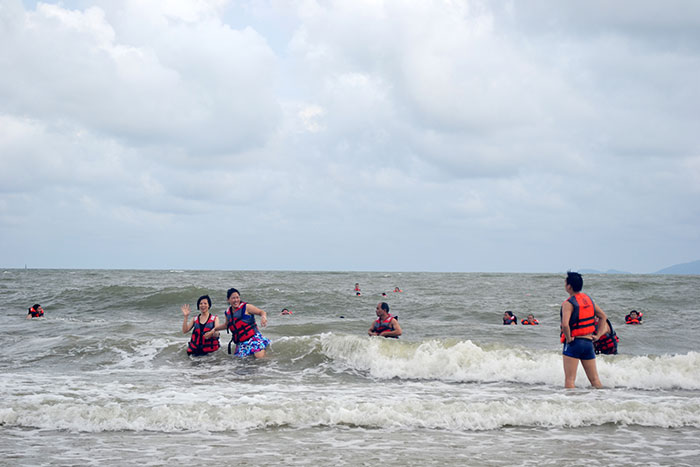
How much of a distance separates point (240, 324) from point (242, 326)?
0.31 feet

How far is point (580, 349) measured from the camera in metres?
8.57

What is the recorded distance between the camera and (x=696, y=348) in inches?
606

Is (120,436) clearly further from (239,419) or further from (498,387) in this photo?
(498,387)

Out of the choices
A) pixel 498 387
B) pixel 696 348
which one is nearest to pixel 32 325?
pixel 498 387

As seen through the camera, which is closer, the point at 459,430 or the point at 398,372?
the point at 459,430

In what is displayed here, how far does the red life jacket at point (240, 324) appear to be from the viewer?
463 inches

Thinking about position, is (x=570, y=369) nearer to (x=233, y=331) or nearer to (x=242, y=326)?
(x=242, y=326)

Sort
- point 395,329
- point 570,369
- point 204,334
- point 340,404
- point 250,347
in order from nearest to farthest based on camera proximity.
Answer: point 340,404
point 570,369
point 204,334
point 250,347
point 395,329

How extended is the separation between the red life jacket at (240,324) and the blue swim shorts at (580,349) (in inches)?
256

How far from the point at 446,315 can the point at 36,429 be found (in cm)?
1979

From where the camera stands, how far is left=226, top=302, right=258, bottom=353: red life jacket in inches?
463

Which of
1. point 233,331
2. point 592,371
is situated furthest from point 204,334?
point 592,371

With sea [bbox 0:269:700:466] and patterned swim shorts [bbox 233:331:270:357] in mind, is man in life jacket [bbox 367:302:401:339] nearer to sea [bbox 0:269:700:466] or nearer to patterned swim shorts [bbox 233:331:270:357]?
sea [bbox 0:269:700:466]

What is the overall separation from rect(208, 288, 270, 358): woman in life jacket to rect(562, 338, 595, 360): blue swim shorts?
19.1 feet
